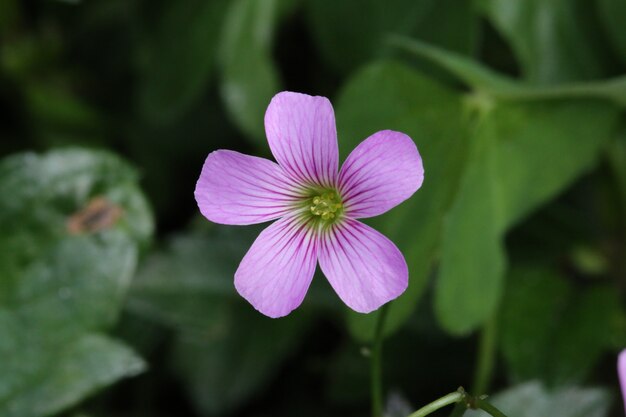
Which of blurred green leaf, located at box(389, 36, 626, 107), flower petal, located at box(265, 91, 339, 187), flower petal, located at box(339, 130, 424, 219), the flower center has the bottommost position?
flower petal, located at box(339, 130, 424, 219)

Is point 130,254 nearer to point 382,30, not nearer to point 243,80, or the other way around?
point 243,80

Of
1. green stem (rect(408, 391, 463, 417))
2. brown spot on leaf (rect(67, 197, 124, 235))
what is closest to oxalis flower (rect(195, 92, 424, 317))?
green stem (rect(408, 391, 463, 417))

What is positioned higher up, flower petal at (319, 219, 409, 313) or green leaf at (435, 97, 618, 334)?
green leaf at (435, 97, 618, 334)

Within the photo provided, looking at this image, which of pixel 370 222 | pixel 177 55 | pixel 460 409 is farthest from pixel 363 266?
pixel 177 55

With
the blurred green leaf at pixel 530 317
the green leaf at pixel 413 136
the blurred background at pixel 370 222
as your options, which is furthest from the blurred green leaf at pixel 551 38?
the blurred green leaf at pixel 530 317

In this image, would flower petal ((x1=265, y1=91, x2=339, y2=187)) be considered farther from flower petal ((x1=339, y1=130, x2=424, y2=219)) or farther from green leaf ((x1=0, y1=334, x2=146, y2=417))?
green leaf ((x1=0, y1=334, x2=146, y2=417))

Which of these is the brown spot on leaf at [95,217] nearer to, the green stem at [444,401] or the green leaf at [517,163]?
the green leaf at [517,163]

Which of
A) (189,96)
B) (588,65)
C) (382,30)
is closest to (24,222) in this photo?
(189,96)
